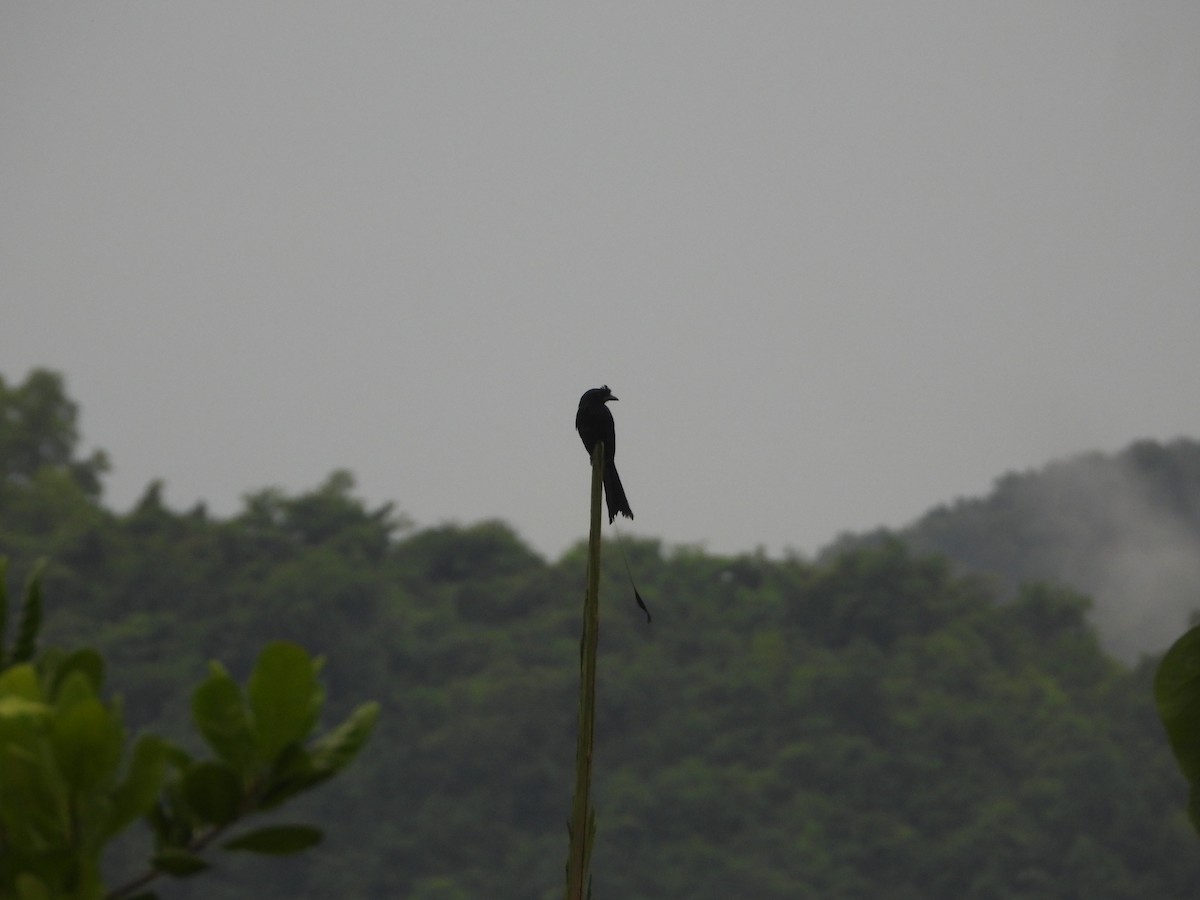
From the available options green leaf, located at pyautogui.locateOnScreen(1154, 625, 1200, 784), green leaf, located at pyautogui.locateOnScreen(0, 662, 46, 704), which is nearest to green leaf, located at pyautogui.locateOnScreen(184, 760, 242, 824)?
green leaf, located at pyautogui.locateOnScreen(0, 662, 46, 704)

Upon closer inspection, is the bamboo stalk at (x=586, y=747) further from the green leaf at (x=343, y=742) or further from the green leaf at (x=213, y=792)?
the green leaf at (x=213, y=792)

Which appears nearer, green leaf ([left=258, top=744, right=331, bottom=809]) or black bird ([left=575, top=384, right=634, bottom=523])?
green leaf ([left=258, top=744, right=331, bottom=809])

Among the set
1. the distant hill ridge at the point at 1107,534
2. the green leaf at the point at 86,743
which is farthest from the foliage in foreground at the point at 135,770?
the distant hill ridge at the point at 1107,534

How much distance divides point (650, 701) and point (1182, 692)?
50.1m

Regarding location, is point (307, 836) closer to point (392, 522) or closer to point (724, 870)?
point (724, 870)

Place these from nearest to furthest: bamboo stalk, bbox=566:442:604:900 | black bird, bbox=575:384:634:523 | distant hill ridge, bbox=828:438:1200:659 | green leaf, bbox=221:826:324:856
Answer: green leaf, bbox=221:826:324:856
bamboo stalk, bbox=566:442:604:900
black bird, bbox=575:384:634:523
distant hill ridge, bbox=828:438:1200:659

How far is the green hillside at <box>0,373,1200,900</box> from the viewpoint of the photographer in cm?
4544

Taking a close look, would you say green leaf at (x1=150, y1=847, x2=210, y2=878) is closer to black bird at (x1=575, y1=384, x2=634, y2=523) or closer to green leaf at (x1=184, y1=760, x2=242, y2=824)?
green leaf at (x1=184, y1=760, x2=242, y2=824)

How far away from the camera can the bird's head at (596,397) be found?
379 centimetres

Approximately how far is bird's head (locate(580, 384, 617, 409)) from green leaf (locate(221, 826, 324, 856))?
7.38ft

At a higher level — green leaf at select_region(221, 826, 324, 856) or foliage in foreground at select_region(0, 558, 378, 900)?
foliage in foreground at select_region(0, 558, 378, 900)

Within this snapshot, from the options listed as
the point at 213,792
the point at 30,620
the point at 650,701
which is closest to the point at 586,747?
the point at 213,792

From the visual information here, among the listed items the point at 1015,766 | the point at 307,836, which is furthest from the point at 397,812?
the point at 307,836

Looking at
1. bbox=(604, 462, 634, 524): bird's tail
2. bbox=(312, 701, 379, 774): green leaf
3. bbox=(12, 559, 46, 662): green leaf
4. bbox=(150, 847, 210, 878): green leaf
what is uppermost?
bbox=(604, 462, 634, 524): bird's tail
